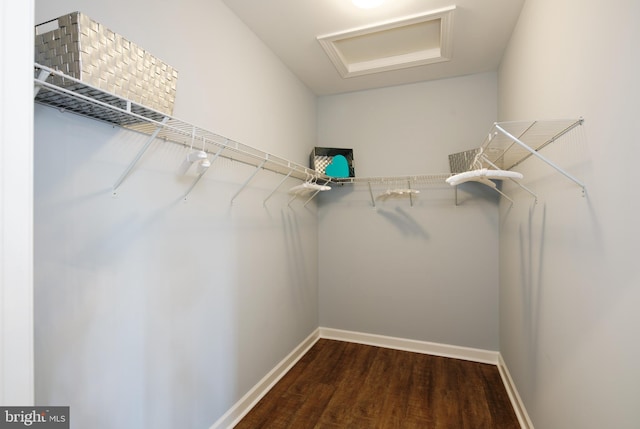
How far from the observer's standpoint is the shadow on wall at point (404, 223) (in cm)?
292

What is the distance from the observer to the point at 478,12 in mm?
1942

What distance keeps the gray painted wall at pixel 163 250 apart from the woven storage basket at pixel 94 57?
18cm

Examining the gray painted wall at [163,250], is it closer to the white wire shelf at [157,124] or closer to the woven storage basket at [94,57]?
the white wire shelf at [157,124]

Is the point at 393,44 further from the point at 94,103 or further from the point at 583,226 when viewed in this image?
the point at 94,103

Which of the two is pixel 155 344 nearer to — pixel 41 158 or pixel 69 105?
pixel 41 158

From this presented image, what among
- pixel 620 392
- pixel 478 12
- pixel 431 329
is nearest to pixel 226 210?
pixel 620 392

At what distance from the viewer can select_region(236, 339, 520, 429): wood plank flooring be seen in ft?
6.27

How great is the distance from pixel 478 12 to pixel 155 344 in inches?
109

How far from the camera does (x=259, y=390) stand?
2146 millimetres

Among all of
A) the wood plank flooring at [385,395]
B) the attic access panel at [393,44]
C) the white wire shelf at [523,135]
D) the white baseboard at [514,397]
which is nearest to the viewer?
the white wire shelf at [523,135]

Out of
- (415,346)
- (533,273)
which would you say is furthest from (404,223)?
(533,273)

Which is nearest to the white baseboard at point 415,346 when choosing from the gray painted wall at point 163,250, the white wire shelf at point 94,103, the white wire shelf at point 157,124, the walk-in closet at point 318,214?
the walk-in closet at point 318,214

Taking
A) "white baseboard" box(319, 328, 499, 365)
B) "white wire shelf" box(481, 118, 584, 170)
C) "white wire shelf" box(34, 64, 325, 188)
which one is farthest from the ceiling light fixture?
"white baseboard" box(319, 328, 499, 365)

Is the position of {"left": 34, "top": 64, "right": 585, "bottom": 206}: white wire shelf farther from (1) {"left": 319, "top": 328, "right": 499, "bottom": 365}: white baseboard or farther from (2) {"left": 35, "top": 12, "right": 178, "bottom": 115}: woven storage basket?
(1) {"left": 319, "top": 328, "right": 499, "bottom": 365}: white baseboard
